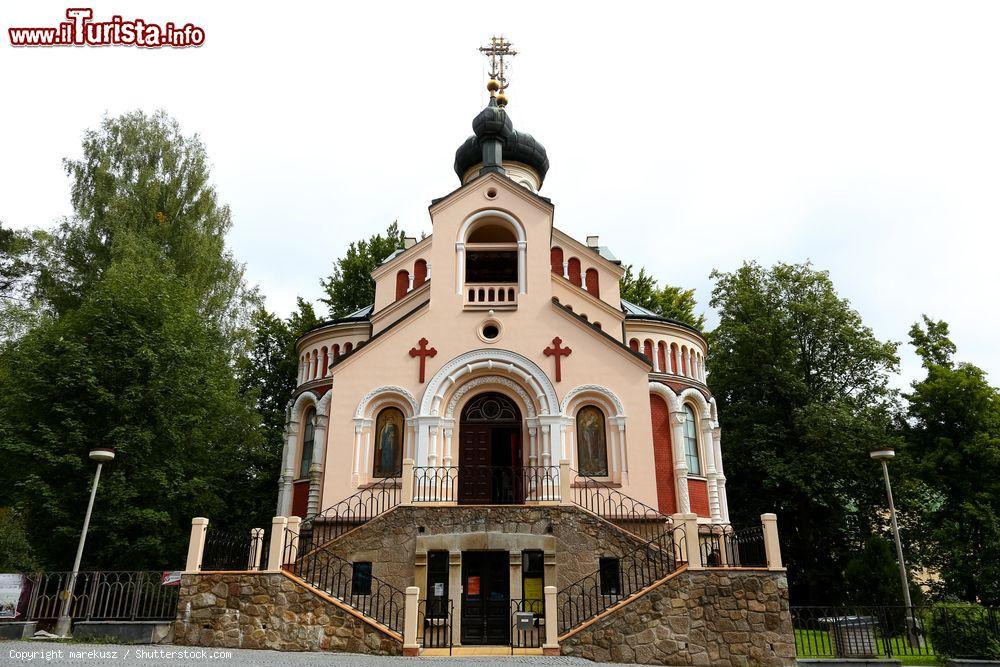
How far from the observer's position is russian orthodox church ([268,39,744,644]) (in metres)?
13.9

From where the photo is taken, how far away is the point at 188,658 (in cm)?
1010

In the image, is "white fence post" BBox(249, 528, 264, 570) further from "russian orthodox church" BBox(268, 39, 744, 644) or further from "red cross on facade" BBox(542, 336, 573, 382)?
"red cross on facade" BBox(542, 336, 573, 382)

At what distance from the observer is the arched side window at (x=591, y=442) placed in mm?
17297

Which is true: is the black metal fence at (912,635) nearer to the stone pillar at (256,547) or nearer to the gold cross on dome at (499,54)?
the stone pillar at (256,547)

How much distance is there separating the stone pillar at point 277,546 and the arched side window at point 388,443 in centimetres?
490

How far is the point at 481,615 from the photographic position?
45.1 ft

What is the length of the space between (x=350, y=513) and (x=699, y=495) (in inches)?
410

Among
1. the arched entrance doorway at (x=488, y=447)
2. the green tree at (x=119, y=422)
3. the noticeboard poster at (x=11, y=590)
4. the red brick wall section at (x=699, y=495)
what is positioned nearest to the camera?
the noticeboard poster at (x=11, y=590)

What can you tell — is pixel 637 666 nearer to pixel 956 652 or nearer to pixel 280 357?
pixel 956 652

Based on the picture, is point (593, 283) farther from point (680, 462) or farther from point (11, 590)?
point (11, 590)

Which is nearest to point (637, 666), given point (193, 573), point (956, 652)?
point (956, 652)

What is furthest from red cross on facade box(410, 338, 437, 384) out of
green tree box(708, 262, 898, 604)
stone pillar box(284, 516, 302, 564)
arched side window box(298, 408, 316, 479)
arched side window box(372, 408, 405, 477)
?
green tree box(708, 262, 898, 604)

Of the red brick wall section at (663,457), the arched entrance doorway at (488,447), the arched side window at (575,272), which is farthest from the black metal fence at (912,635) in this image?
the arched side window at (575,272)

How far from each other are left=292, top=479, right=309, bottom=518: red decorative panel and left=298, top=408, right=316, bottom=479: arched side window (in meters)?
0.30
